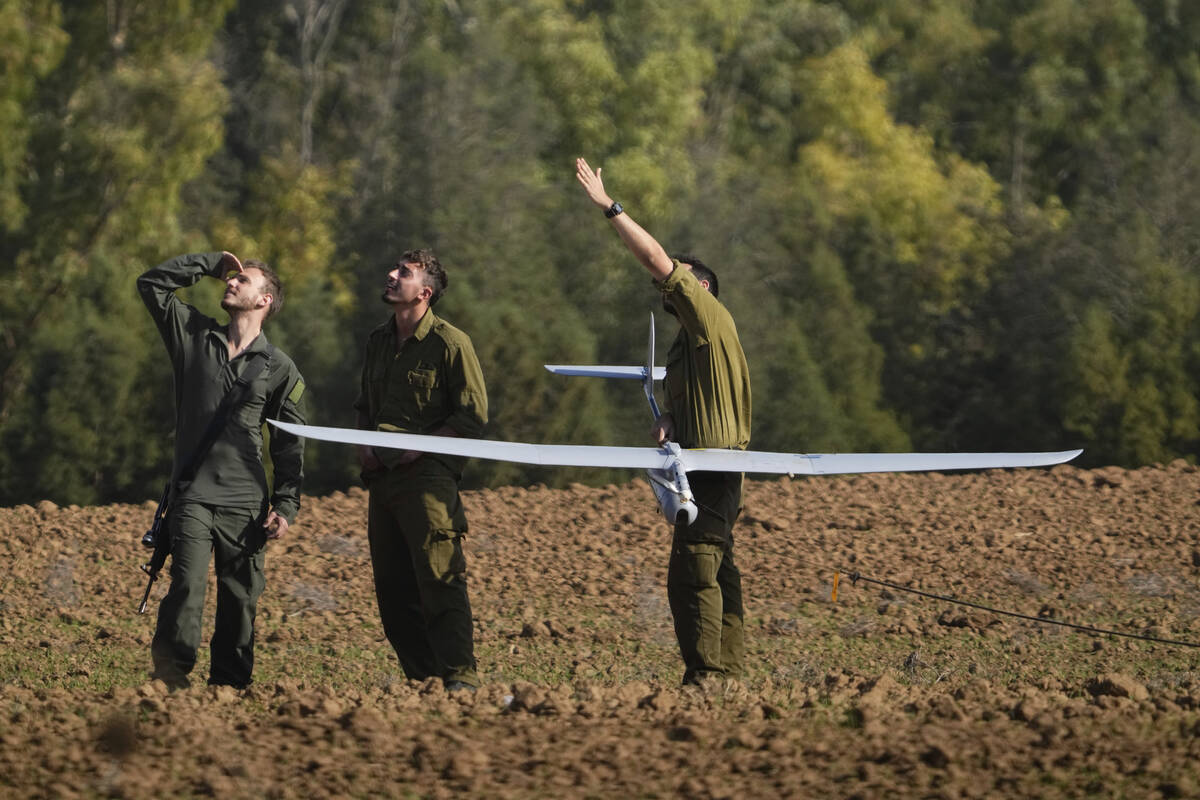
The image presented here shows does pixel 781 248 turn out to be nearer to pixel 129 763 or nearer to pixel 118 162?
pixel 118 162

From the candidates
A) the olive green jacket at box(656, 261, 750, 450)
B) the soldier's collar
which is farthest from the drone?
the soldier's collar

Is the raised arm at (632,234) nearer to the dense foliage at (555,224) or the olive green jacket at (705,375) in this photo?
the olive green jacket at (705,375)

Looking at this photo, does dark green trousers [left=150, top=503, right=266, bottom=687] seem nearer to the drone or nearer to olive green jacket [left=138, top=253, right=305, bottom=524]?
olive green jacket [left=138, top=253, right=305, bottom=524]

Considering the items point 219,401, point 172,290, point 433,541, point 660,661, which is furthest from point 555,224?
point 433,541

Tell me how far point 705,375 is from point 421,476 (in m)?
1.13

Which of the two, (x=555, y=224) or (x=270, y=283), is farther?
(x=555, y=224)

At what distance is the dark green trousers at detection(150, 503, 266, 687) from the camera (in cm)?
639

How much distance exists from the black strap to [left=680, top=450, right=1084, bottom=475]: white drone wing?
1.68 meters

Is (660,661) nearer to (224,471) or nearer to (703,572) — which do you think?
(703,572)

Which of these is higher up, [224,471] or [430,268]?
[430,268]

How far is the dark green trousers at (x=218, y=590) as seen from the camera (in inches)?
251

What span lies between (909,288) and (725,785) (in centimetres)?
2362

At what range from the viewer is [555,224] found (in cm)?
2684

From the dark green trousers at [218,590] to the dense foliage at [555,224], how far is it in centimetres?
1326
